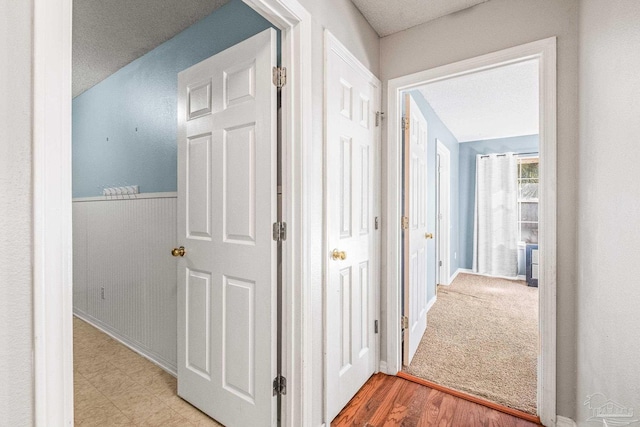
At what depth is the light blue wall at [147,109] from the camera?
1.84 meters

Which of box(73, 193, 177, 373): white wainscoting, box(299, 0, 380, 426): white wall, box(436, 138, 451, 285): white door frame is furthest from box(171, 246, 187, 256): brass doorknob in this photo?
box(436, 138, 451, 285): white door frame

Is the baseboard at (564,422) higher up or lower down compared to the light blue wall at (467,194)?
lower down

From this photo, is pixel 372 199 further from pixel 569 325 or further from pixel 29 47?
pixel 29 47

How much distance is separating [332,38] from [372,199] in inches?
40.0

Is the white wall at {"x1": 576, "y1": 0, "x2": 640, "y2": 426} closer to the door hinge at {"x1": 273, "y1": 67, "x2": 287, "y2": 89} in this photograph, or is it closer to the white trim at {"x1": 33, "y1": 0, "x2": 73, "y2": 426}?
the door hinge at {"x1": 273, "y1": 67, "x2": 287, "y2": 89}

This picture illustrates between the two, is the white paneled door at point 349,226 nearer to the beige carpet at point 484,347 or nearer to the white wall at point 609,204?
the beige carpet at point 484,347

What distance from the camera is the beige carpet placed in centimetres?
199

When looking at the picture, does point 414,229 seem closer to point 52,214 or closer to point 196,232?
point 196,232

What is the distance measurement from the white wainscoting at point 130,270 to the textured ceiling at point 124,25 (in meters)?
1.19

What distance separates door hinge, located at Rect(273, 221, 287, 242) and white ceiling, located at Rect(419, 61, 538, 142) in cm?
158

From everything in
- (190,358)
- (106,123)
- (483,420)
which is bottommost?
(483,420)

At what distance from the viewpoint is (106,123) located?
113 inches

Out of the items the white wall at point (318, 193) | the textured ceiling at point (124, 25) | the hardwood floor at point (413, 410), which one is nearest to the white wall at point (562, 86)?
the hardwood floor at point (413, 410)

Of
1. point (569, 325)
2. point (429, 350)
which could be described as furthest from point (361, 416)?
point (569, 325)
